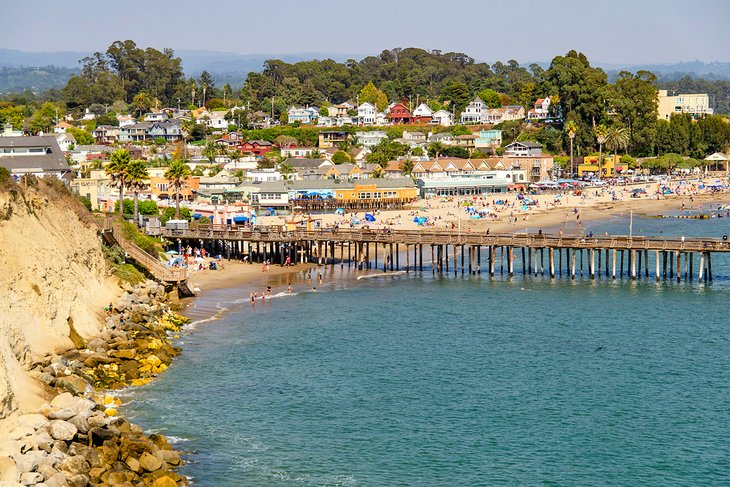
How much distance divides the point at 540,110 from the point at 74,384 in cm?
15565

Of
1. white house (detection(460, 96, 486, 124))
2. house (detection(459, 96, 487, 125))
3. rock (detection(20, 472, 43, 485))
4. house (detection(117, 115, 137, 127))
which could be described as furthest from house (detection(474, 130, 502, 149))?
rock (detection(20, 472, 43, 485))

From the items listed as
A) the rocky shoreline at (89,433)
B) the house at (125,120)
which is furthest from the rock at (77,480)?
the house at (125,120)

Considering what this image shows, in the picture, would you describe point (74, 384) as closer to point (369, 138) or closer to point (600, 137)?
point (600, 137)

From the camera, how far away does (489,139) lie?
178500mm

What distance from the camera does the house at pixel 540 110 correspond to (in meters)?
186

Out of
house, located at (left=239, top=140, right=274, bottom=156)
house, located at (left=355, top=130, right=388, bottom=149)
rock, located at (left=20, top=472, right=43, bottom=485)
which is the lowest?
rock, located at (left=20, top=472, right=43, bottom=485)

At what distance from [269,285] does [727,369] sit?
3372cm

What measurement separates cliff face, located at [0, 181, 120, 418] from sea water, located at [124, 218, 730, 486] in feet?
17.0

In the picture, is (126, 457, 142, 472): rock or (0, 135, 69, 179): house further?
(0, 135, 69, 179): house

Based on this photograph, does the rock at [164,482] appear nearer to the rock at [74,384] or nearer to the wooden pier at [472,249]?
the rock at [74,384]

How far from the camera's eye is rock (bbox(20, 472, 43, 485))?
30.5 m

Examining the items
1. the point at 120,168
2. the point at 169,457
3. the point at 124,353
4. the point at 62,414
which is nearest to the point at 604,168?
the point at 120,168

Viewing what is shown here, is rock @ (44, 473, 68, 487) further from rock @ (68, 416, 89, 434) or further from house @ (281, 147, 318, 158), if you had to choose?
house @ (281, 147, 318, 158)

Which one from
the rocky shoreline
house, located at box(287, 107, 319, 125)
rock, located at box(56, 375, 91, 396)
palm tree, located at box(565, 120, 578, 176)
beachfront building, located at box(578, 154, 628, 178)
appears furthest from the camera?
house, located at box(287, 107, 319, 125)
